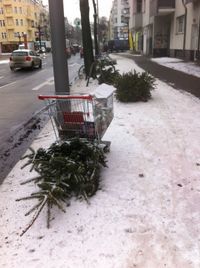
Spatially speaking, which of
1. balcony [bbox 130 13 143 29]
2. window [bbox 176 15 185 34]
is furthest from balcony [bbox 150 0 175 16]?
balcony [bbox 130 13 143 29]

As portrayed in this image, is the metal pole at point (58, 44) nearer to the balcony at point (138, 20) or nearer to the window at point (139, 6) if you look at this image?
the balcony at point (138, 20)

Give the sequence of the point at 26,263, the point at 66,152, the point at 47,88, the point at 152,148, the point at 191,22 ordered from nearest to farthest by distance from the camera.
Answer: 1. the point at 26,263
2. the point at 66,152
3. the point at 152,148
4. the point at 47,88
5. the point at 191,22

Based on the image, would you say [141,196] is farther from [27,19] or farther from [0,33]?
[27,19]

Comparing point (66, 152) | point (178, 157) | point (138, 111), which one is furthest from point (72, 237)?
point (138, 111)

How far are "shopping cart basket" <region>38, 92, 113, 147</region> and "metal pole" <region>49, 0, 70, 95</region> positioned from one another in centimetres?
88

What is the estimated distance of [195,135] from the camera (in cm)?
532

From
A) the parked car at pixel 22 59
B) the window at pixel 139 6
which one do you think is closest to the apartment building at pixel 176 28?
the window at pixel 139 6

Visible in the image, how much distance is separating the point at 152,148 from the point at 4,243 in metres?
2.73

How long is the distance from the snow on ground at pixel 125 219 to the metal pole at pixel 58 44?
138 cm

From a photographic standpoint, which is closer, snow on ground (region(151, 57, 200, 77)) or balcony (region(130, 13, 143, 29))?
snow on ground (region(151, 57, 200, 77))

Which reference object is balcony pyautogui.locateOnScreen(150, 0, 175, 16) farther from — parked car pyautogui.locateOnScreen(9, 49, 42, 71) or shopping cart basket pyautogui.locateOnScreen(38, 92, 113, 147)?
shopping cart basket pyautogui.locateOnScreen(38, 92, 113, 147)

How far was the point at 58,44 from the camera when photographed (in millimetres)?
4977

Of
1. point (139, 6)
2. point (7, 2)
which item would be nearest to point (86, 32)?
point (139, 6)

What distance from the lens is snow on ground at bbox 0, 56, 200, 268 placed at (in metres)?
2.62
